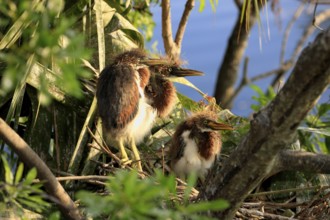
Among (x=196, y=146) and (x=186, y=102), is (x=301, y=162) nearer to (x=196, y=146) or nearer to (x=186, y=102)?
(x=196, y=146)

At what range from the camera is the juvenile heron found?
2.08m

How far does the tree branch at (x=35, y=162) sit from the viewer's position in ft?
4.35

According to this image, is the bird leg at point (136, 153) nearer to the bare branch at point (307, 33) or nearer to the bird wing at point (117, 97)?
the bird wing at point (117, 97)

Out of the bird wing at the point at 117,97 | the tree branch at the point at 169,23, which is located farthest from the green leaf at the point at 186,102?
the bird wing at the point at 117,97

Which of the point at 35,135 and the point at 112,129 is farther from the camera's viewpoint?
the point at 35,135

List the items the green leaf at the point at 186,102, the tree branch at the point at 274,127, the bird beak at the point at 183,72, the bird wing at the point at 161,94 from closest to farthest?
the tree branch at the point at 274,127, the bird wing at the point at 161,94, the bird beak at the point at 183,72, the green leaf at the point at 186,102

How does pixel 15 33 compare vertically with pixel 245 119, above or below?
above

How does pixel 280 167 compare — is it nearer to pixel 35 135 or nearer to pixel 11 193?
pixel 11 193

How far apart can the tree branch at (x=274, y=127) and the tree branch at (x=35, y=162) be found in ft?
1.00

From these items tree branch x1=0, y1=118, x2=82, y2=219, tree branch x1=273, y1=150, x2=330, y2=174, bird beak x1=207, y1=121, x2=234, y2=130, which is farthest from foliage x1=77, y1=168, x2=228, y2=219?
bird beak x1=207, y1=121, x2=234, y2=130

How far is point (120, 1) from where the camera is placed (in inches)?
107

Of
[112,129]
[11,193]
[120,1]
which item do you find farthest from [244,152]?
[120,1]

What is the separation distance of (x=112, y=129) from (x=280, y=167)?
2.33 feet

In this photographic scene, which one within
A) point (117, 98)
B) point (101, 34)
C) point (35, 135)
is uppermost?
point (101, 34)
